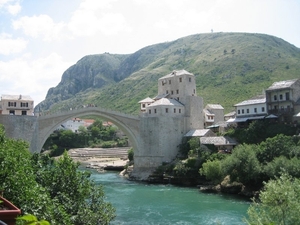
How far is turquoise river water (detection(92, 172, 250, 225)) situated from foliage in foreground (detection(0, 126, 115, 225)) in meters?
7.11

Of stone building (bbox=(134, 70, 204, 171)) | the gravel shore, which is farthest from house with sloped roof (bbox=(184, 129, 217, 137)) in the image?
the gravel shore

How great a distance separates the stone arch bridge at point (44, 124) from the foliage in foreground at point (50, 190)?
17.4 metres

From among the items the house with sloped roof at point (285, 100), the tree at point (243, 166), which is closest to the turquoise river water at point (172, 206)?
the tree at point (243, 166)

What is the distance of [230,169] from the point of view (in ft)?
106

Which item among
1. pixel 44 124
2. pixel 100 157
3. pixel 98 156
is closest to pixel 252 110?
pixel 44 124

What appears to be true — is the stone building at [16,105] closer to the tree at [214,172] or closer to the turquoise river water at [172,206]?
the turquoise river water at [172,206]

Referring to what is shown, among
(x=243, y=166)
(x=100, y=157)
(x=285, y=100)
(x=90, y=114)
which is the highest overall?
(x=285, y=100)

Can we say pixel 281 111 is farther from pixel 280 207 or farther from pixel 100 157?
pixel 100 157

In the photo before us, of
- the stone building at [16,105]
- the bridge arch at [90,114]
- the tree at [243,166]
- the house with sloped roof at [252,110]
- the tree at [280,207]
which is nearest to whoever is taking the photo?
the tree at [280,207]

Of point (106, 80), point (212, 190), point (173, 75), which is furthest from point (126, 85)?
point (212, 190)

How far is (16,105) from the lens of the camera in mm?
39875

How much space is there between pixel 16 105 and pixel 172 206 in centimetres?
2314

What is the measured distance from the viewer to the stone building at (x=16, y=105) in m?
39.4

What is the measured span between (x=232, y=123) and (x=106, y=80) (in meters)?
122
